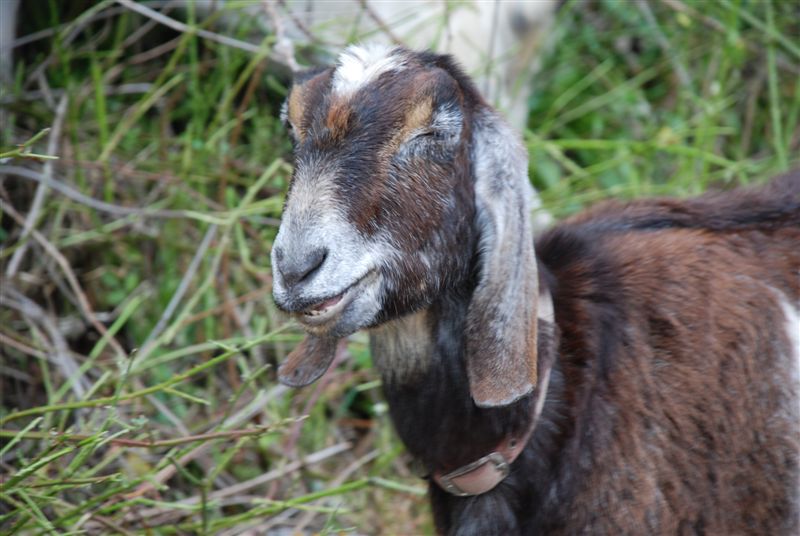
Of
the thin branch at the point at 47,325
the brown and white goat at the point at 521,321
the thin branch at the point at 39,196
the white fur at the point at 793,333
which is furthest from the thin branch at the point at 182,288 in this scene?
the white fur at the point at 793,333

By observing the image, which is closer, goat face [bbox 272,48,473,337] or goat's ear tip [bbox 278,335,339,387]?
goat face [bbox 272,48,473,337]

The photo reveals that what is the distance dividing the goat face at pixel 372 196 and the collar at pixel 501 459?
37 cm

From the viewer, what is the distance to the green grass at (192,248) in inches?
157

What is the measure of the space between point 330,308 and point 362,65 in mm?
677

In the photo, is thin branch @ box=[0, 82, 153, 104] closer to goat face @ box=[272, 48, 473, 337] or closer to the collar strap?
goat face @ box=[272, 48, 473, 337]

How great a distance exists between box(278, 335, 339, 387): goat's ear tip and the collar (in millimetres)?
510

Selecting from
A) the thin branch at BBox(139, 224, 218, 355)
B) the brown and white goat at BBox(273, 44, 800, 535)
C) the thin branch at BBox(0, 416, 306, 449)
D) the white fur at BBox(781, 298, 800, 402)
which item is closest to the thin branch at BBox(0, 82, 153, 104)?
the thin branch at BBox(139, 224, 218, 355)

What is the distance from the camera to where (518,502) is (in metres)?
2.96

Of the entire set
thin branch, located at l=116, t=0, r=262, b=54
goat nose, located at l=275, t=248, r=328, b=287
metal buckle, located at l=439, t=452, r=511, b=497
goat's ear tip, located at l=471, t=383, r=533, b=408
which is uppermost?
thin branch, located at l=116, t=0, r=262, b=54

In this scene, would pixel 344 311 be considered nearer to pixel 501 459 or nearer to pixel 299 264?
pixel 299 264

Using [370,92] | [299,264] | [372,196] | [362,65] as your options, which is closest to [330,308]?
[299,264]

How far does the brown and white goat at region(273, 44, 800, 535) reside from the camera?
270 cm

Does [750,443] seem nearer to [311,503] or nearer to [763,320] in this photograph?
[763,320]

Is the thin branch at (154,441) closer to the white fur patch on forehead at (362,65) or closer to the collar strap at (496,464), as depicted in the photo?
the collar strap at (496,464)
